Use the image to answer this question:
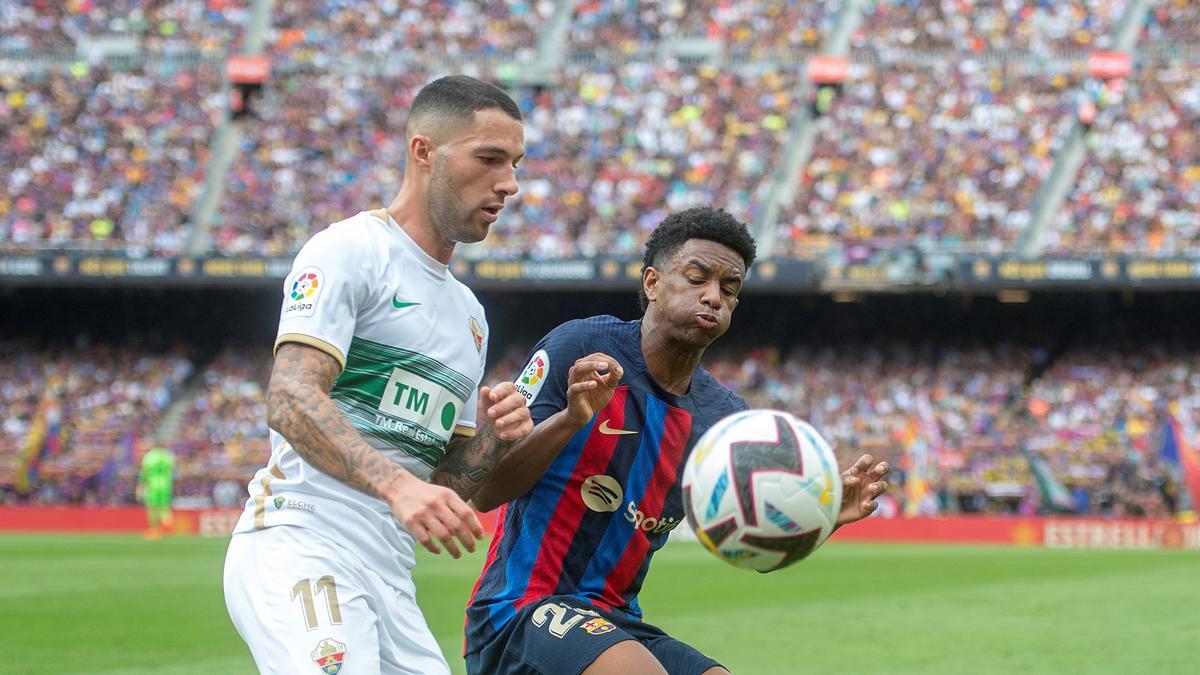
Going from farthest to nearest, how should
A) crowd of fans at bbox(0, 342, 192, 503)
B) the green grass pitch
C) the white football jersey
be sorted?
crowd of fans at bbox(0, 342, 192, 503)
the green grass pitch
the white football jersey

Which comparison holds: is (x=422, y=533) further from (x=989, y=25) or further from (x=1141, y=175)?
(x=989, y=25)

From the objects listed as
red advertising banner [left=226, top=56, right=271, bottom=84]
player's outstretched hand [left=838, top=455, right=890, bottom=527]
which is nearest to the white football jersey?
player's outstretched hand [left=838, top=455, right=890, bottom=527]

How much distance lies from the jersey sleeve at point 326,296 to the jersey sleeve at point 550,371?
3.18 ft

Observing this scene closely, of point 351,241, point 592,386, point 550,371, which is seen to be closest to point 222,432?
point 550,371

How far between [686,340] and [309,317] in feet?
4.91

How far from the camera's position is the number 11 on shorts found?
12.5 ft

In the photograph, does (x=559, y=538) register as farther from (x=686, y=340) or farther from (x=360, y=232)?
(x=360, y=232)

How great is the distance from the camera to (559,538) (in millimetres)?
4734

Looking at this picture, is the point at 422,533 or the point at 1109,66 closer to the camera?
the point at 422,533

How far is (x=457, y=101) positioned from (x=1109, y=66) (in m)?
32.2

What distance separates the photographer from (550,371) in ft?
15.9

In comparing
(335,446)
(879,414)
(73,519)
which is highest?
(879,414)

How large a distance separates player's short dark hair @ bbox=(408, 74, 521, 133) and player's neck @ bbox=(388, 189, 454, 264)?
0.25 m

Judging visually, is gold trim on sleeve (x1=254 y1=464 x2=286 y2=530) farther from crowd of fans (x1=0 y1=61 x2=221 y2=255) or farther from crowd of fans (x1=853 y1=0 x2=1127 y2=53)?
crowd of fans (x1=853 y1=0 x2=1127 y2=53)
